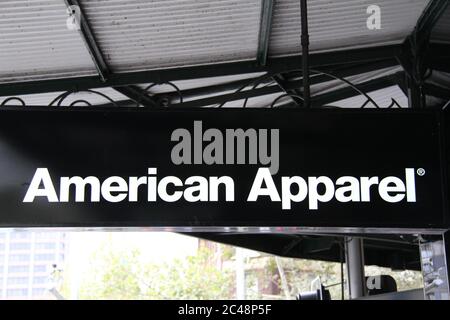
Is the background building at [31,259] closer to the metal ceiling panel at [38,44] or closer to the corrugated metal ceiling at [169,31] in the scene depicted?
the metal ceiling panel at [38,44]

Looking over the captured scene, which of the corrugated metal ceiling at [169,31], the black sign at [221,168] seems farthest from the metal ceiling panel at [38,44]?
the black sign at [221,168]

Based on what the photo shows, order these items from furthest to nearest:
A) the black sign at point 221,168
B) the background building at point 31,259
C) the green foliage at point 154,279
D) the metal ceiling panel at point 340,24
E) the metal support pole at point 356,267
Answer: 1. the background building at point 31,259
2. the green foliage at point 154,279
3. the metal support pole at point 356,267
4. the metal ceiling panel at point 340,24
5. the black sign at point 221,168

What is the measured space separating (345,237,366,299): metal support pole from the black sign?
4.90 m

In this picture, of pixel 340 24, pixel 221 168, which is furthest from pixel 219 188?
pixel 340 24

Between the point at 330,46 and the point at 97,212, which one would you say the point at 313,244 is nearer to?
the point at 330,46

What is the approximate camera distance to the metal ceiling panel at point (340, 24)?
3.63 m

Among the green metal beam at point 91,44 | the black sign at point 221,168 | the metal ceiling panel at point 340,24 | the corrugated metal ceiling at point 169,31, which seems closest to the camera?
the black sign at point 221,168

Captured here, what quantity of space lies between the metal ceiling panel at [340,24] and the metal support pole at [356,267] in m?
3.94

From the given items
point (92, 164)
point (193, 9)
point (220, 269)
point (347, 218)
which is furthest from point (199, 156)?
point (220, 269)

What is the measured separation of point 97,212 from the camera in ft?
9.23

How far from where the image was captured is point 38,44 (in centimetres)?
373

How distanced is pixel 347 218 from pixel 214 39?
1546 mm

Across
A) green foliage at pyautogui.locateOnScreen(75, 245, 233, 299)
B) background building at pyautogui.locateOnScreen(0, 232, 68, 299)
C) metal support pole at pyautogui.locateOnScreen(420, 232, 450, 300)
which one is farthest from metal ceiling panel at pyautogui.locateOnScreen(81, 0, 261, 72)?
background building at pyautogui.locateOnScreen(0, 232, 68, 299)

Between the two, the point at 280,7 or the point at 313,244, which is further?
the point at 313,244
